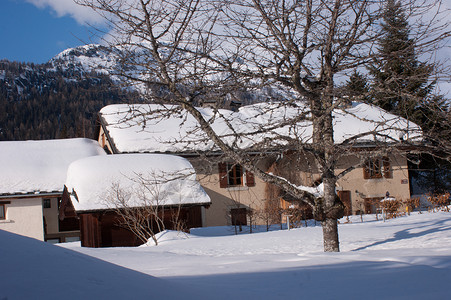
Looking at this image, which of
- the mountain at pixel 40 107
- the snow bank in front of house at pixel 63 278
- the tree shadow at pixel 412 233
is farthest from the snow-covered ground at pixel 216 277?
the mountain at pixel 40 107

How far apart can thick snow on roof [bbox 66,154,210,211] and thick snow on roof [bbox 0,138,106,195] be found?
5.90m

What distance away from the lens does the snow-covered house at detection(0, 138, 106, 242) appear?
60.0 ft

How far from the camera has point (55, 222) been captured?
68.7 ft

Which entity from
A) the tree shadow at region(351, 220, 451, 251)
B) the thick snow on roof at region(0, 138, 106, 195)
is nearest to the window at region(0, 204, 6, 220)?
the thick snow on roof at region(0, 138, 106, 195)

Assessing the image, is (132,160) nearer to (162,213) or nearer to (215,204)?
(162,213)

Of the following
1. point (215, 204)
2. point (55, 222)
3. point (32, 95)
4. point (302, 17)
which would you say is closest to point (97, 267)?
point (302, 17)

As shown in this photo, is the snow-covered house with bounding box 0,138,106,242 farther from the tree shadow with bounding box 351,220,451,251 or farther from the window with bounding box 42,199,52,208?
the tree shadow with bounding box 351,220,451,251

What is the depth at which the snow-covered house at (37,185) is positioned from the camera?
1828 cm

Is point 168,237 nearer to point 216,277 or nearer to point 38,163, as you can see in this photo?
point 216,277

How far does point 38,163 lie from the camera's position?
20766 mm

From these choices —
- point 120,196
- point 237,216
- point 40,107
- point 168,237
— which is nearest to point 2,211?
point 120,196

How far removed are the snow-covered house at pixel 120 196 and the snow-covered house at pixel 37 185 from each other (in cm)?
559

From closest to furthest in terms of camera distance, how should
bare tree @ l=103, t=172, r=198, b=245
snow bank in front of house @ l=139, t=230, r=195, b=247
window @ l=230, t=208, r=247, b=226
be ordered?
snow bank in front of house @ l=139, t=230, r=195, b=247
bare tree @ l=103, t=172, r=198, b=245
window @ l=230, t=208, r=247, b=226

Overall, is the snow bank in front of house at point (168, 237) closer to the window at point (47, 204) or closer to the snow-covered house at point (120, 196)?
the snow-covered house at point (120, 196)
